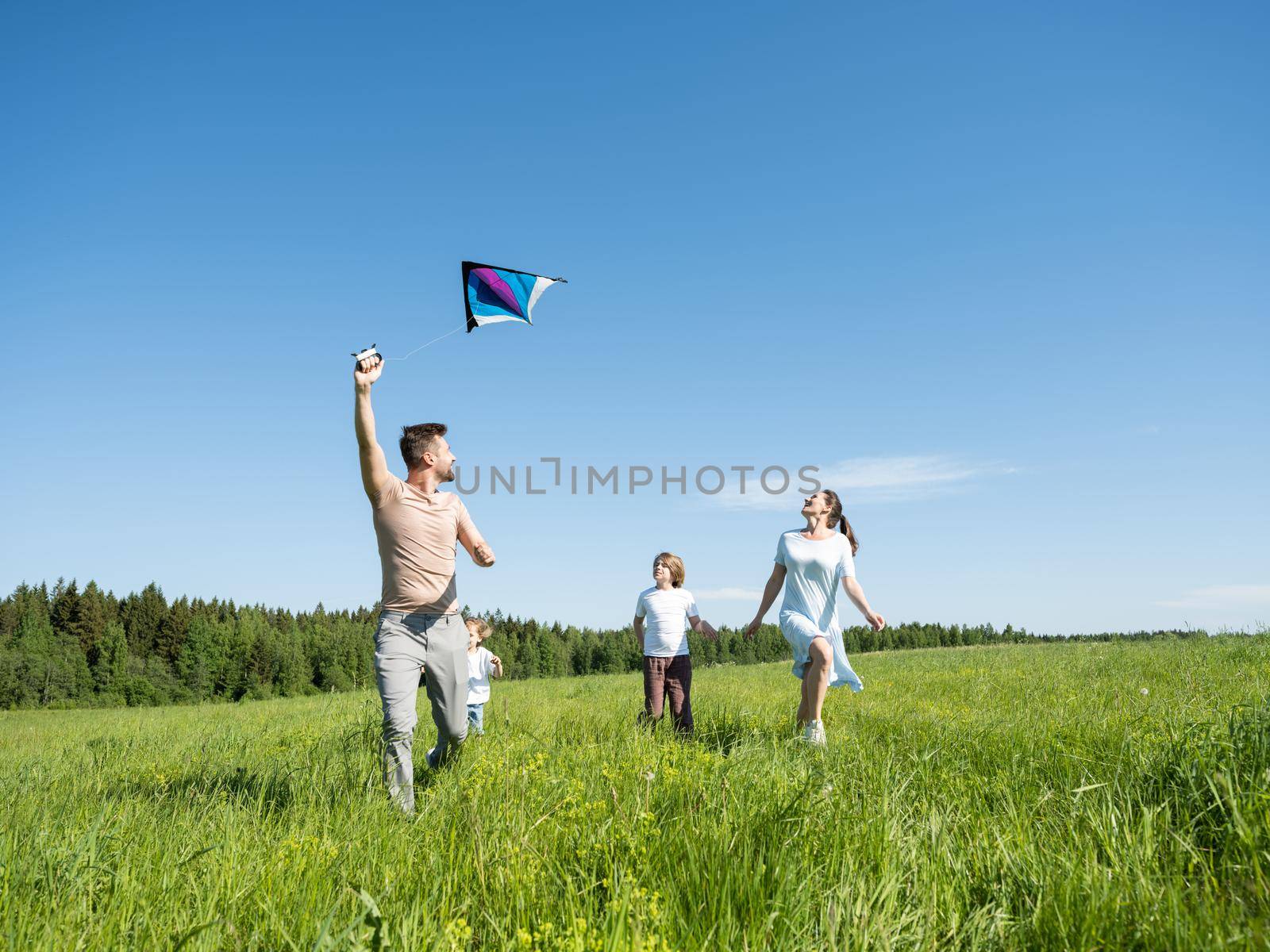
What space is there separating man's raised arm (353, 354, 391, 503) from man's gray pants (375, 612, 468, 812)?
2.91ft

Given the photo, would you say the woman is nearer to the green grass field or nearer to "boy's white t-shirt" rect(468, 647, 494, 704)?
the green grass field

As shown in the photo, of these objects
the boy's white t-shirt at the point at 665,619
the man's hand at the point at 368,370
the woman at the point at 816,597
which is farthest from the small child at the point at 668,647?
the man's hand at the point at 368,370

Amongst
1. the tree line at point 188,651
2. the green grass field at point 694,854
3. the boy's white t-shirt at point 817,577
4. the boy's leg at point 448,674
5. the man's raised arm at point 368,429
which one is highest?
the man's raised arm at point 368,429

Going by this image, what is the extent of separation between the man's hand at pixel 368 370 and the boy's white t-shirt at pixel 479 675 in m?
5.22

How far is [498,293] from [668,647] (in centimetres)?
387

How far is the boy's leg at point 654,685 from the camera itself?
296 inches

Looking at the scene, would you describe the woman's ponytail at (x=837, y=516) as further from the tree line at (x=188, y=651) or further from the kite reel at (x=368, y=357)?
the tree line at (x=188, y=651)

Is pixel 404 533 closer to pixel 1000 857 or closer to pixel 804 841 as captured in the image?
pixel 804 841

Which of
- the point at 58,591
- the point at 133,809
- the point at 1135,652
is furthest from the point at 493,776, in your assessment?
the point at 58,591

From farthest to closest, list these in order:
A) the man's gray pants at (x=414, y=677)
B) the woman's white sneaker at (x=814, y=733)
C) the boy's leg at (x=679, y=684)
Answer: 1. the boy's leg at (x=679, y=684)
2. the woman's white sneaker at (x=814, y=733)
3. the man's gray pants at (x=414, y=677)

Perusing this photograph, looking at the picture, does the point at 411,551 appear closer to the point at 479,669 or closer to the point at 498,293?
the point at 498,293

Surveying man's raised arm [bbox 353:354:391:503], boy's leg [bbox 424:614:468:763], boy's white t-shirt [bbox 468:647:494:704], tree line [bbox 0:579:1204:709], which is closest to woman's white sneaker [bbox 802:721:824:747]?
boy's leg [bbox 424:614:468:763]

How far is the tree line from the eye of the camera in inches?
2980

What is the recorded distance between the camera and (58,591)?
291 ft
